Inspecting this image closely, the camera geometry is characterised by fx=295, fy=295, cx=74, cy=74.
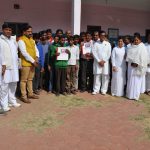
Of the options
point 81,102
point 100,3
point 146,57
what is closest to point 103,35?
point 146,57

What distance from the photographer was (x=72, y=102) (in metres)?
7.31

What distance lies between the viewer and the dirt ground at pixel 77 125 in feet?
15.4

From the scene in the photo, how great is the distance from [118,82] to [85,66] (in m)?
1.01

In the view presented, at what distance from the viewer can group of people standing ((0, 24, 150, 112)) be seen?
25.0 feet

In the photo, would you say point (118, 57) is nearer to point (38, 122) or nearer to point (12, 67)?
point (12, 67)

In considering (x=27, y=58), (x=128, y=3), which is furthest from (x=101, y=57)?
(x=128, y=3)

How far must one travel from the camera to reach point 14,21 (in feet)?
37.5

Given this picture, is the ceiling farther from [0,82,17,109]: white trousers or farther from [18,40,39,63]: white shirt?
[0,82,17,109]: white trousers

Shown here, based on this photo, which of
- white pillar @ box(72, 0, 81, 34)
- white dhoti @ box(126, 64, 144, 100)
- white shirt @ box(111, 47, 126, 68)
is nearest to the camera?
white dhoti @ box(126, 64, 144, 100)

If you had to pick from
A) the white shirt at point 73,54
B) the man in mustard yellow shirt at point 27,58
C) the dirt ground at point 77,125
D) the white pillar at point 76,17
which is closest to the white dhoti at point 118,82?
the dirt ground at point 77,125

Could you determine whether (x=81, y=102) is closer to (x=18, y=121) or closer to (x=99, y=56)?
(x=99, y=56)

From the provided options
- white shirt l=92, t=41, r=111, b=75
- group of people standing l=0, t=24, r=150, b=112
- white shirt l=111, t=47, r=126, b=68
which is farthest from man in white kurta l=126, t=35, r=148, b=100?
white shirt l=92, t=41, r=111, b=75

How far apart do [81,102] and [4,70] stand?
2.20m

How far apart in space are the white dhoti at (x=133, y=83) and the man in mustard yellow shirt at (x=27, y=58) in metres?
2.53
